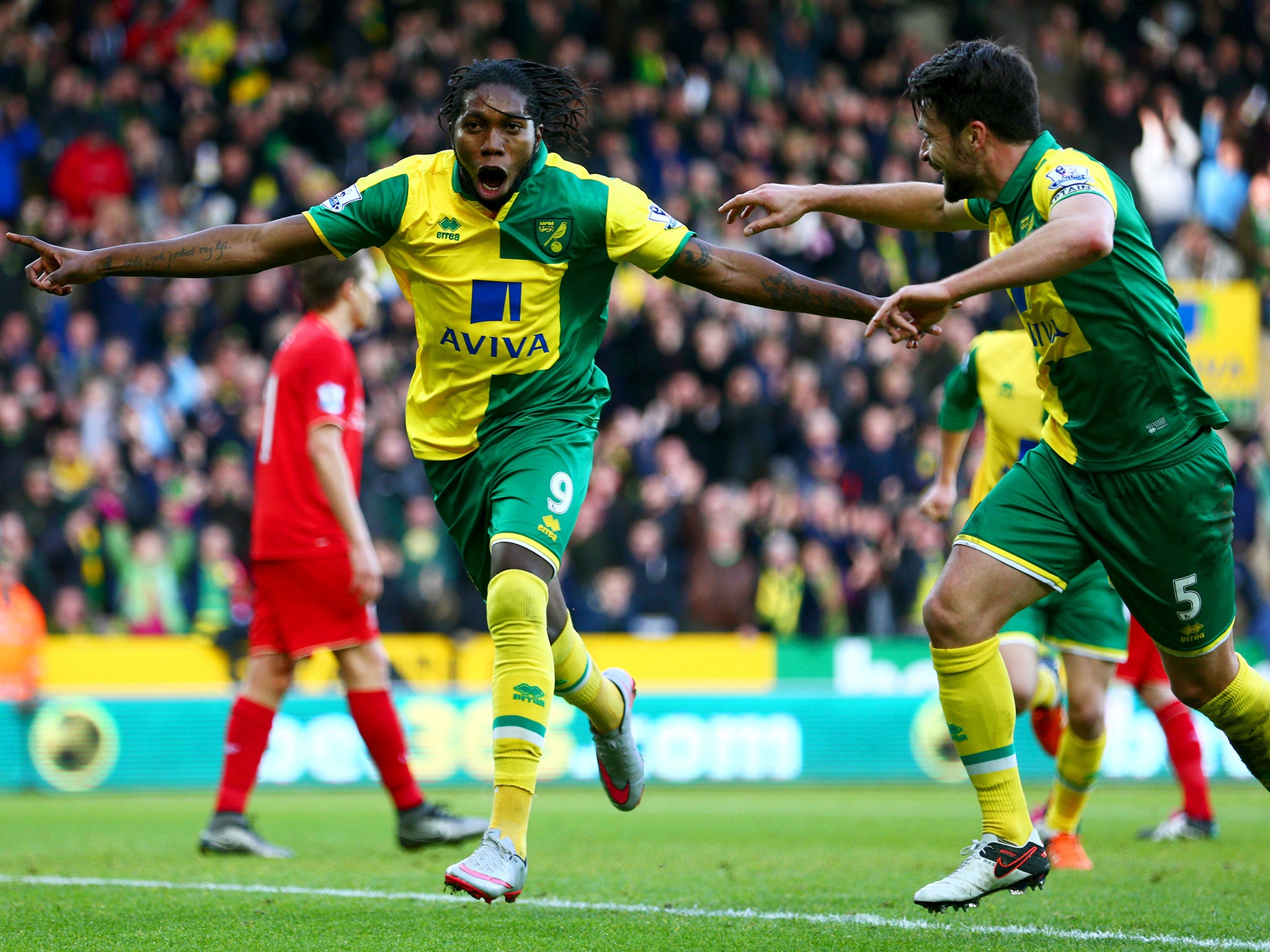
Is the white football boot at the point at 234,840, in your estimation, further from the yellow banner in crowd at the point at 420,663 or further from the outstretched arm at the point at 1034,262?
the yellow banner in crowd at the point at 420,663

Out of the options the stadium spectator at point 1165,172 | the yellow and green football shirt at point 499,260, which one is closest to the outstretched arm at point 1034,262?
the yellow and green football shirt at point 499,260

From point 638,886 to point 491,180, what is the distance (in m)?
2.75

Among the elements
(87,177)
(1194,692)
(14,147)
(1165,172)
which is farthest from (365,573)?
(1165,172)

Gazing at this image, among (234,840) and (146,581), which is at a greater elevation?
(146,581)

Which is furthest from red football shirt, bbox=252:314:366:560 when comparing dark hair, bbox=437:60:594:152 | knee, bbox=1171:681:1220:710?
knee, bbox=1171:681:1220:710

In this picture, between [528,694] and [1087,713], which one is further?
[1087,713]

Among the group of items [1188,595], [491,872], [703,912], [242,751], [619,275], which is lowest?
[703,912]

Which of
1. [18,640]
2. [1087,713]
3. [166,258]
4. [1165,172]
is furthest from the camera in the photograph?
[1165,172]

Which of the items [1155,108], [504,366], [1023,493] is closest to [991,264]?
[1023,493]

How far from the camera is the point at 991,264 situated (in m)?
4.22

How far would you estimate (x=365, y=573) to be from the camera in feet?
22.1

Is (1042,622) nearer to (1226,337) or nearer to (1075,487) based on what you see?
(1075,487)

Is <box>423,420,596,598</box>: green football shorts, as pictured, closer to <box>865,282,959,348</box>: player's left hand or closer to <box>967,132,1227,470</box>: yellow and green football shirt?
<box>865,282,959,348</box>: player's left hand

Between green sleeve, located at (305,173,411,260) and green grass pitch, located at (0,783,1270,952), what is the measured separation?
2.20m
